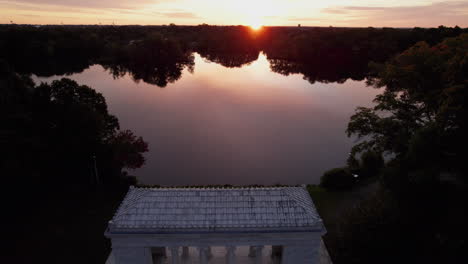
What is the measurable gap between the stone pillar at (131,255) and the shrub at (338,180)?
→ 1676 centimetres

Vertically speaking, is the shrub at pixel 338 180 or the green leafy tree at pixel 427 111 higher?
the green leafy tree at pixel 427 111

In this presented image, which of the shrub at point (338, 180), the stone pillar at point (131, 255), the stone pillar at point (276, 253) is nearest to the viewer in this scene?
the stone pillar at point (131, 255)

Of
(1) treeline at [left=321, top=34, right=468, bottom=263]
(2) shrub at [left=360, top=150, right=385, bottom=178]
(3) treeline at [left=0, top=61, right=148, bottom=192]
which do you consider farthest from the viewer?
(2) shrub at [left=360, top=150, right=385, bottom=178]

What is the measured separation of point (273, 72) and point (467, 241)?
64841 millimetres

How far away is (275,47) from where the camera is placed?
11106 cm

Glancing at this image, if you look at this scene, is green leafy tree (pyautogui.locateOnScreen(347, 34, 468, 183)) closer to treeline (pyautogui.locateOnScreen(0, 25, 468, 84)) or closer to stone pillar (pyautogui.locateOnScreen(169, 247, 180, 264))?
stone pillar (pyautogui.locateOnScreen(169, 247, 180, 264))

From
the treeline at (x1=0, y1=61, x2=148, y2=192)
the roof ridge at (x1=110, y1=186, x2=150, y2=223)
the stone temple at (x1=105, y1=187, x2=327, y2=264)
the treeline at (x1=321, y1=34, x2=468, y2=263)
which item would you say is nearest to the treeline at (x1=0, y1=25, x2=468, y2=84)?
the treeline at (x1=0, y1=61, x2=148, y2=192)

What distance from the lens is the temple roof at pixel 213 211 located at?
558 inches

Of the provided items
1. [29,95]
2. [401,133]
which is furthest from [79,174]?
[401,133]

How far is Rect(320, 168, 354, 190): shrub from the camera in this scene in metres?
26.5

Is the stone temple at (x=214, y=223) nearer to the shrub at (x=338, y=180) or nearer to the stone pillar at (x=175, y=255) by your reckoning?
the stone pillar at (x=175, y=255)

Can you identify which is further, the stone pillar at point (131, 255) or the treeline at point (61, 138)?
the treeline at point (61, 138)

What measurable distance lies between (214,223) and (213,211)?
61 cm

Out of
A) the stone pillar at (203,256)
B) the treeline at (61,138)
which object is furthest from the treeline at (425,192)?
the treeline at (61,138)
